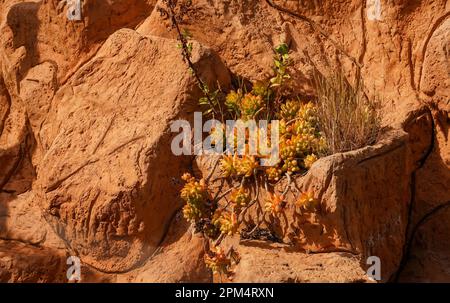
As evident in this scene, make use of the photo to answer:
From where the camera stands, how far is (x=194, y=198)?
5164mm

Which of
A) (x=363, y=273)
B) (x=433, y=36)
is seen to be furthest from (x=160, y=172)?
(x=433, y=36)

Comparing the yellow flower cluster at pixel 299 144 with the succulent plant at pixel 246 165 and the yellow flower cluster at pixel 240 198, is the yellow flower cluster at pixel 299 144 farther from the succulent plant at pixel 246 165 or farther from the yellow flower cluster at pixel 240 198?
the yellow flower cluster at pixel 240 198

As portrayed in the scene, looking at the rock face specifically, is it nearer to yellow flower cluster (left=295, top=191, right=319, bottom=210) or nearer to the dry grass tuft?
yellow flower cluster (left=295, top=191, right=319, bottom=210)

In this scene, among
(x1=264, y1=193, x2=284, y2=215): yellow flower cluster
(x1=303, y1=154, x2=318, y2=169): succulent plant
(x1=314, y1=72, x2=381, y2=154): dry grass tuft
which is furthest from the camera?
(x1=314, y1=72, x2=381, y2=154): dry grass tuft

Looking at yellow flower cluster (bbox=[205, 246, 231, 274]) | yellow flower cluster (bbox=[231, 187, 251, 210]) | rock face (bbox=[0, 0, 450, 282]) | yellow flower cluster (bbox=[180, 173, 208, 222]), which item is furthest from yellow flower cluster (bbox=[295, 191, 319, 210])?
yellow flower cluster (bbox=[180, 173, 208, 222])

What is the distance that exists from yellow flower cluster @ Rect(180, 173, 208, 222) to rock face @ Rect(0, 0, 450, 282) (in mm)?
211

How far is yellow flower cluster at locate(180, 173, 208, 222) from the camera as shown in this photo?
16.9 feet

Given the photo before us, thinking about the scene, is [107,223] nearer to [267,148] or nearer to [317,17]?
[267,148]

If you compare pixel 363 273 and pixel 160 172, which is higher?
pixel 160 172

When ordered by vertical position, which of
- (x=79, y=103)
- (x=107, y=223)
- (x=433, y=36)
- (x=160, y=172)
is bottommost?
(x=107, y=223)

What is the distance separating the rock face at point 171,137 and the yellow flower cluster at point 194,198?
21 centimetres

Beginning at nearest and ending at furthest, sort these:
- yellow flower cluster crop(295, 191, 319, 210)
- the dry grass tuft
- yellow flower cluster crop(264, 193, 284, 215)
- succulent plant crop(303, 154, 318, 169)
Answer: yellow flower cluster crop(295, 191, 319, 210)
yellow flower cluster crop(264, 193, 284, 215)
succulent plant crop(303, 154, 318, 169)
the dry grass tuft

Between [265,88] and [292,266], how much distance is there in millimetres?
1591

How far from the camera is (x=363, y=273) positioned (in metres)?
4.70
